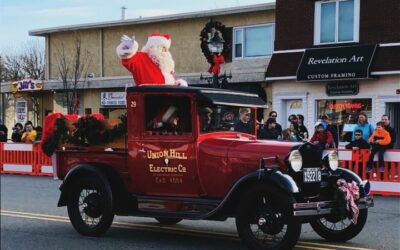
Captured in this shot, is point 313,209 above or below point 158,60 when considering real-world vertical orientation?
below

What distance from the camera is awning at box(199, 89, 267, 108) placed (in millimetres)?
8117

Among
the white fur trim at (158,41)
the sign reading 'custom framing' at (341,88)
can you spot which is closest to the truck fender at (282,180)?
the white fur trim at (158,41)

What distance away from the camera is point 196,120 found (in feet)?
27.0

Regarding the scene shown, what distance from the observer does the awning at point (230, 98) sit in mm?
8117

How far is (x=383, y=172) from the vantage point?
1413 cm

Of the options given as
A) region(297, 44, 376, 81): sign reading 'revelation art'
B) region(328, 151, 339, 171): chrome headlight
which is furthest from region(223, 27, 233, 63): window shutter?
region(328, 151, 339, 171): chrome headlight

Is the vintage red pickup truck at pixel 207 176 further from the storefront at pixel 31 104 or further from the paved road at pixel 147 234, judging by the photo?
the storefront at pixel 31 104

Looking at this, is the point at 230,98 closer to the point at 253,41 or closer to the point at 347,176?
the point at 347,176

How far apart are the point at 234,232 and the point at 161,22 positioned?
69.8 ft

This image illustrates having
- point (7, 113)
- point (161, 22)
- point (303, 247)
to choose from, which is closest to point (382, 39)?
point (161, 22)

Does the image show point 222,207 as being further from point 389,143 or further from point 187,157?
point 389,143

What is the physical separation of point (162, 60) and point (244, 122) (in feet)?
5.78

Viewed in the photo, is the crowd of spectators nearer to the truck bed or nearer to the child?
the child

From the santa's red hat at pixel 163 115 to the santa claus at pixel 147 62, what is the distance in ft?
3.64
